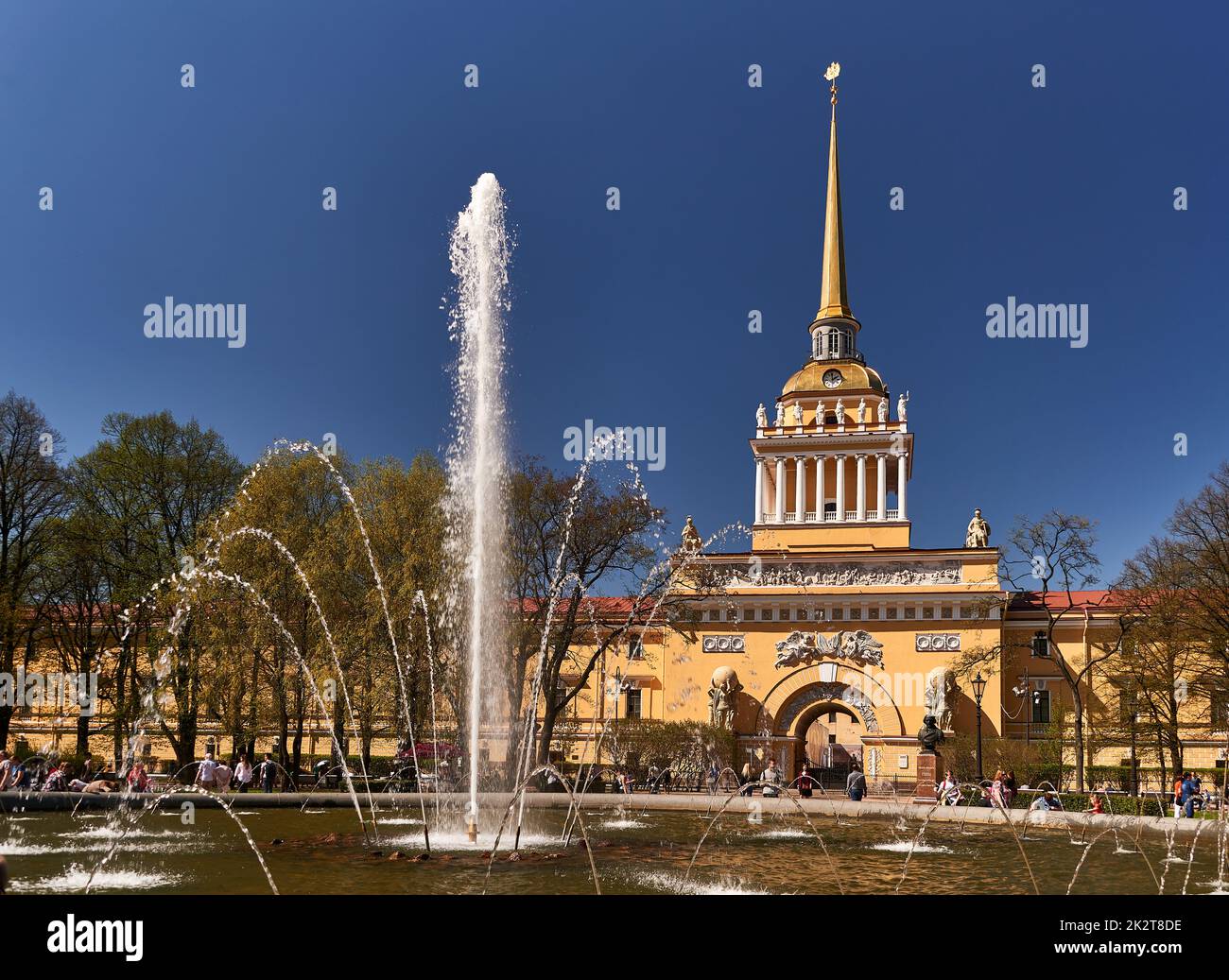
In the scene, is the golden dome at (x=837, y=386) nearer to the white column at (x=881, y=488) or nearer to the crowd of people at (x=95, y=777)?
the white column at (x=881, y=488)

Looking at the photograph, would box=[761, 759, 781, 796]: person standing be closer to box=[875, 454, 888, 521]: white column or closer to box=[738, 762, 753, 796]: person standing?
box=[738, 762, 753, 796]: person standing

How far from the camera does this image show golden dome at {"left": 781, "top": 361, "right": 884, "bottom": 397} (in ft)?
180

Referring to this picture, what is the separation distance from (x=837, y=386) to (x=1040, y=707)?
19.5m

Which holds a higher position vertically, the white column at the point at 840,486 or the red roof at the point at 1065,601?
the white column at the point at 840,486

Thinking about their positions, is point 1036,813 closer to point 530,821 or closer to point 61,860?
point 530,821

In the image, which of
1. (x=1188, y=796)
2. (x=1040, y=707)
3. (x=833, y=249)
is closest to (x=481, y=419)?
(x=1188, y=796)

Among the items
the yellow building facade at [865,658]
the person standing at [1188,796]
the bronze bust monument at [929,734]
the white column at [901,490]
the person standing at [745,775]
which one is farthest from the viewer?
the white column at [901,490]

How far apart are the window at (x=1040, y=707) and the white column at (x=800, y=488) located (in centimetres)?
1364

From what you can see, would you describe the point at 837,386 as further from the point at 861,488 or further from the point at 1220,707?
the point at 1220,707

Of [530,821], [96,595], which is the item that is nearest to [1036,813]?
[530,821]

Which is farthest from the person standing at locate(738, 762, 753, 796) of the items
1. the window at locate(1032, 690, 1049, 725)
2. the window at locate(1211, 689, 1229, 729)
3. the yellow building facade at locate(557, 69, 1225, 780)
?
the window at locate(1211, 689, 1229, 729)

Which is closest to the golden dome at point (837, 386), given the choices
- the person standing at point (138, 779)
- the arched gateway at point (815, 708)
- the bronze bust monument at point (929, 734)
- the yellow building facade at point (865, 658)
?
the yellow building facade at point (865, 658)

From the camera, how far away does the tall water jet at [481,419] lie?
17.8 m
